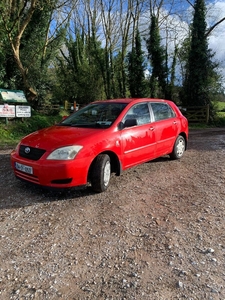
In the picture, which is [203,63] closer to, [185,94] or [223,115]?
Result: [185,94]

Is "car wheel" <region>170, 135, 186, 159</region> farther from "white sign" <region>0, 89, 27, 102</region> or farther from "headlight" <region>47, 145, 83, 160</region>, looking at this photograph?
"white sign" <region>0, 89, 27, 102</region>

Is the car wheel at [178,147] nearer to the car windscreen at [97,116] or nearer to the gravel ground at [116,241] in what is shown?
the gravel ground at [116,241]

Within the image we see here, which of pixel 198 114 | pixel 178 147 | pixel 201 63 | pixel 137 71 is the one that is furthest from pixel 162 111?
pixel 137 71

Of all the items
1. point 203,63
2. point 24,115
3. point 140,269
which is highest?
point 203,63

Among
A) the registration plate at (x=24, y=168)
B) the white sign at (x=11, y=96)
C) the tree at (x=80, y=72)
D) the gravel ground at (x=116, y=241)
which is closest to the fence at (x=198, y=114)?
the tree at (x=80, y=72)

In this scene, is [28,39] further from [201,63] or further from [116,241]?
[116,241]

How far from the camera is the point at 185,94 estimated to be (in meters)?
19.1

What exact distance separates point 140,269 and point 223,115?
778 inches

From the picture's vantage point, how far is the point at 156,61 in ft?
64.6

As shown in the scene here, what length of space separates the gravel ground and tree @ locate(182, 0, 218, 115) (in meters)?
15.2

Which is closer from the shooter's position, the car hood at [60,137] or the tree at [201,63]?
the car hood at [60,137]

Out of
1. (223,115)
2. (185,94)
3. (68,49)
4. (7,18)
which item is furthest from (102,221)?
(68,49)

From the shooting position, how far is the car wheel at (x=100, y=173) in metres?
3.76

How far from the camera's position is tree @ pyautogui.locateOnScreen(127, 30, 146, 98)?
1970 centimetres
